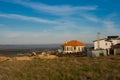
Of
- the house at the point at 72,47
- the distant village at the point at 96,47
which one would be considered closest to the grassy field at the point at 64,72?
the distant village at the point at 96,47

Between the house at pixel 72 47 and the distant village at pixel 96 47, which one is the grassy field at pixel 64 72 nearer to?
the distant village at pixel 96 47

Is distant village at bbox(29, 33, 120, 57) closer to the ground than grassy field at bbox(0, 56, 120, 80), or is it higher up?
higher up

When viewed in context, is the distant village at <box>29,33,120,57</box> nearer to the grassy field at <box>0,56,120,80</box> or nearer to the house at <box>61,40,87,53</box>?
the house at <box>61,40,87,53</box>

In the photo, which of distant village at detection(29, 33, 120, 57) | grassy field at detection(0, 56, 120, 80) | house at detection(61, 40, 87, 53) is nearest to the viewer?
grassy field at detection(0, 56, 120, 80)

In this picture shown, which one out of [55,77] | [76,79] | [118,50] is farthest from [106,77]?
[118,50]

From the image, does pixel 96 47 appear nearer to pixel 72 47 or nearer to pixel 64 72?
pixel 72 47

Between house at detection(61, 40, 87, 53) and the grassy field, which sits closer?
the grassy field

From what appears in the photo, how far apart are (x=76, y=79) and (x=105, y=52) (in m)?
26.6

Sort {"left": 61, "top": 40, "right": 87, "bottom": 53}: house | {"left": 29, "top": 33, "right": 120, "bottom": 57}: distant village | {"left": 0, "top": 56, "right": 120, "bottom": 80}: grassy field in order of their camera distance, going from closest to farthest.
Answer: {"left": 0, "top": 56, "right": 120, "bottom": 80}: grassy field < {"left": 29, "top": 33, "right": 120, "bottom": 57}: distant village < {"left": 61, "top": 40, "right": 87, "bottom": 53}: house

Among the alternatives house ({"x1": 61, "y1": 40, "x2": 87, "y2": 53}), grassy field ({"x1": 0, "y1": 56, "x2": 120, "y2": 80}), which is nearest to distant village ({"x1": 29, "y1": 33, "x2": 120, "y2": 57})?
house ({"x1": 61, "y1": 40, "x2": 87, "y2": 53})

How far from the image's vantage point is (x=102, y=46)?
4872 cm

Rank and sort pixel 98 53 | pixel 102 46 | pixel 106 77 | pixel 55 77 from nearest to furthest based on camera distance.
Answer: pixel 106 77, pixel 55 77, pixel 98 53, pixel 102 46

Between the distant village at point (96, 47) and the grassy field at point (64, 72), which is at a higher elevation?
the distant village at point (96, 47)

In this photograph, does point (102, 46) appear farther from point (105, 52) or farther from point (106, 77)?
point (106, 77)
